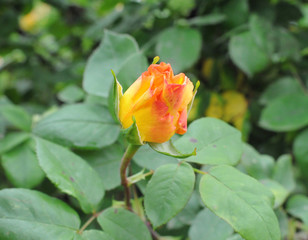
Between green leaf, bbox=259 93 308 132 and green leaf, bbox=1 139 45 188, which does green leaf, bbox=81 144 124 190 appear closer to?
green leaf, bbox=1 139 45 188

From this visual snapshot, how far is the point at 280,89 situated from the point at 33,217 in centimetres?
67

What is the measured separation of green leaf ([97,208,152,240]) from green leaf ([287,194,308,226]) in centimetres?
29

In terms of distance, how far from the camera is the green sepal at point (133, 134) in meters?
0.31

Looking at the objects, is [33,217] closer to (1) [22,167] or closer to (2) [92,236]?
(2) [92,236]

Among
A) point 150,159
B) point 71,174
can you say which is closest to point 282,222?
point 150,159

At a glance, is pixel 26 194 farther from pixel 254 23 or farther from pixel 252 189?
pixel 254 23

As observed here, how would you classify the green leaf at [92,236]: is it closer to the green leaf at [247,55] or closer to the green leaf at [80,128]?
the green leaf at [80,128]

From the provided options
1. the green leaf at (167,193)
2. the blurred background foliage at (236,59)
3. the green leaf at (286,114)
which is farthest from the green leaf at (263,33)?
the green leaf at (167,193)

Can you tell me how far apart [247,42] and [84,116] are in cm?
45

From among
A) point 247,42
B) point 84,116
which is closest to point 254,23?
point 247,42

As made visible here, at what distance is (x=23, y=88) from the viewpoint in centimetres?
131

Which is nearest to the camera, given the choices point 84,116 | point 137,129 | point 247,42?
point 137,129

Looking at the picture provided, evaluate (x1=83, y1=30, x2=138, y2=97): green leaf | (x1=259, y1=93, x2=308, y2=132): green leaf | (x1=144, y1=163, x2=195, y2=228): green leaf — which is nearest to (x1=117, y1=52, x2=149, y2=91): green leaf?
(x1=83, y1=30, x2=138, y2=97): green leaf

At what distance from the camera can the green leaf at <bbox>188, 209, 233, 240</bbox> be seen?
0.45 metres
